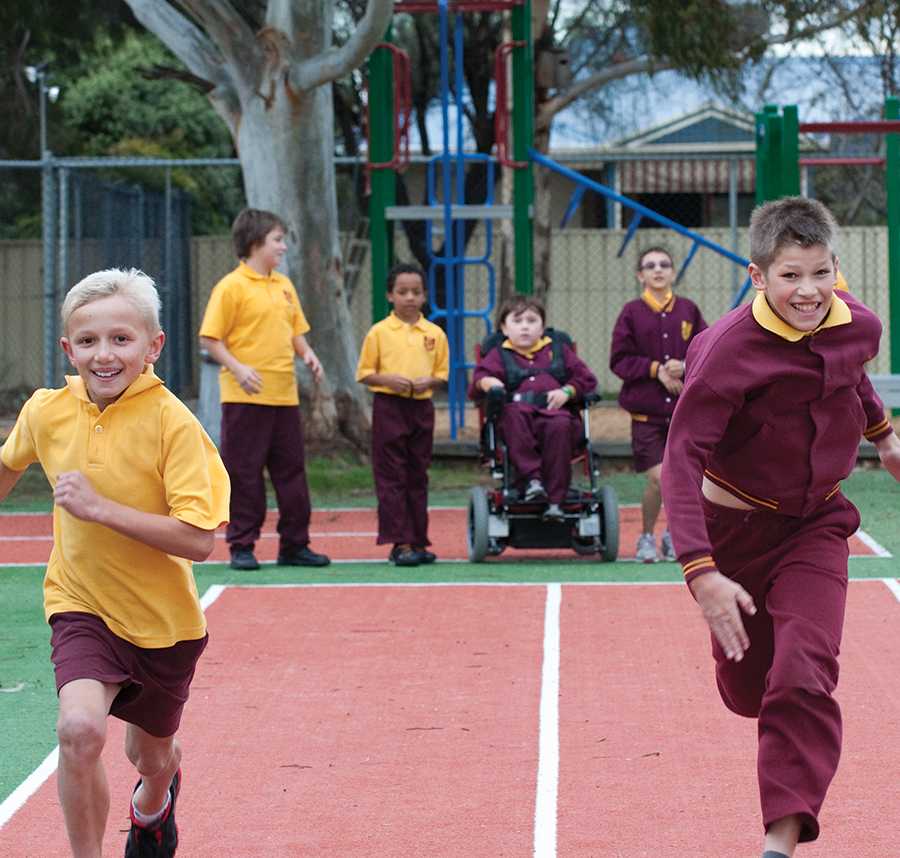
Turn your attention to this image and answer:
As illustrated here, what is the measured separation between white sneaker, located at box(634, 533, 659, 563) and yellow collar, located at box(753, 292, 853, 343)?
6402mm

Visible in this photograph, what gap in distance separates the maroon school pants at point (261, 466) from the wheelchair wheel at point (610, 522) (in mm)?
1829

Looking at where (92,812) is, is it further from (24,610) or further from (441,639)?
(24,610)

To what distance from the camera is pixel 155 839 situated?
16.4 ft

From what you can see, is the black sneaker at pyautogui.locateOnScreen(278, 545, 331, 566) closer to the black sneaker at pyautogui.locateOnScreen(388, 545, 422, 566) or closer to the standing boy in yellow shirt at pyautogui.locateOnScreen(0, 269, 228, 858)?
the black sneaker at pyautogui.locateOnScreen(388, 545, 422, 566)

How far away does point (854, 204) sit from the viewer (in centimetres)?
2912

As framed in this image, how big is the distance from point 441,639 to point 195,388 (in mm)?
12431

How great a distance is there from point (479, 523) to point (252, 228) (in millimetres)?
2257

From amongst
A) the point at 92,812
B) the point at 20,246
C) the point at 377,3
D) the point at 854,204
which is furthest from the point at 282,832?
the point at 854,204

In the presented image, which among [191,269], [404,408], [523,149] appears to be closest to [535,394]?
[404,408]

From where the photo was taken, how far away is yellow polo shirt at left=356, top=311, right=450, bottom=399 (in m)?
11.2

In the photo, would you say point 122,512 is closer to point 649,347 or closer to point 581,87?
point 649,347

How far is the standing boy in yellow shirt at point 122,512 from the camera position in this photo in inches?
180

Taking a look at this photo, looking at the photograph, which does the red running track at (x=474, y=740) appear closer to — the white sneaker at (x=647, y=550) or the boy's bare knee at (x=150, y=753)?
the boy's bare knee at (x=150, y=753)

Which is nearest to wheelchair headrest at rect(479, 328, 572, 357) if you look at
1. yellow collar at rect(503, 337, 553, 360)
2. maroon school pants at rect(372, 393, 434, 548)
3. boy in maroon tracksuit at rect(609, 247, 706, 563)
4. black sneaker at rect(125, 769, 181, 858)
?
yellow collar at rect(503, 337, 553, 360)
